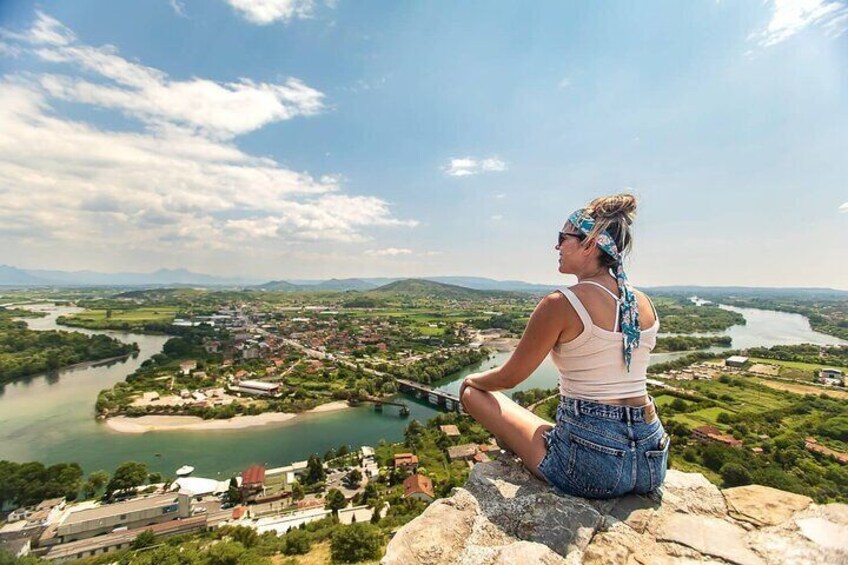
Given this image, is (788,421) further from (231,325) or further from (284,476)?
(231,325)

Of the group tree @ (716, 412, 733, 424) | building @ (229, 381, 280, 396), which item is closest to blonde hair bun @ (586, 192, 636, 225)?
tree @ (716, 412, 733, 424)

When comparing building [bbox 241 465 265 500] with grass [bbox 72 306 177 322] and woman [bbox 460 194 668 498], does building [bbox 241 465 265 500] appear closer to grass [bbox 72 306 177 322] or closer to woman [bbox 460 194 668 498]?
woman [bbox 460 194 668 498]

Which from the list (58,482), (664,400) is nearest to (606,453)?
(58,482)

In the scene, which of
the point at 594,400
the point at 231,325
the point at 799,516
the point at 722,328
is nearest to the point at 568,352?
the point at 594,400

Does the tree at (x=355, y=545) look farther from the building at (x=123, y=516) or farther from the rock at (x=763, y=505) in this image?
the rock at (x=763, y=505)

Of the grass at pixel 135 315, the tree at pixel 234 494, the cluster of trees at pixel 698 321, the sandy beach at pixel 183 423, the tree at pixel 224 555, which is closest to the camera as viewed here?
the tree at pixel 224 555

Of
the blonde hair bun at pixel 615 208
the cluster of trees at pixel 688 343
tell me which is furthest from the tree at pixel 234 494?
the cluster of trees at pixel 688 343
